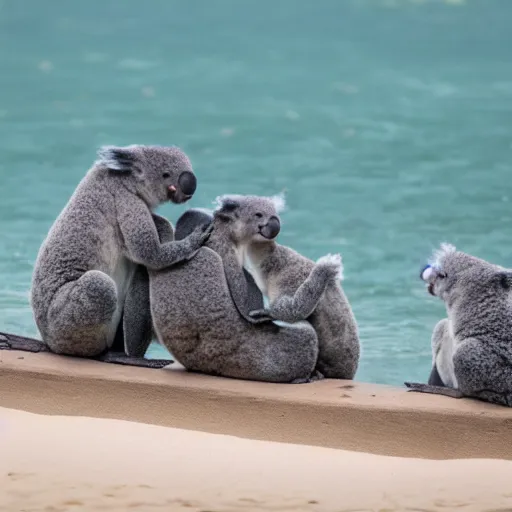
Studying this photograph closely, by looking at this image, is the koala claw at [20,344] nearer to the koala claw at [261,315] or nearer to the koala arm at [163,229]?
the koala arm at [163,229]

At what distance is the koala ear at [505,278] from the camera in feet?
23.1

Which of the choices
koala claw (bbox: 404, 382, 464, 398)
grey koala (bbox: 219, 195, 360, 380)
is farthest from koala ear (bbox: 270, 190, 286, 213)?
koala claw (bbox: 404, 382, 464, 398)

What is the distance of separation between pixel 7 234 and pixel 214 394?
12.8m

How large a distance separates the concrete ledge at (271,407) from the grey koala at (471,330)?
0.12 meters

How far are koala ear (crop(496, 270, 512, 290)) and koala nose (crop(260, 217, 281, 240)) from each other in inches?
50.0

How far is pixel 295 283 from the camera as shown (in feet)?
23.6

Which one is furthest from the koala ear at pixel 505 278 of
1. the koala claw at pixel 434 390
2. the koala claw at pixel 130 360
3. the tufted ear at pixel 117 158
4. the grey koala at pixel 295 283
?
the tufted ear at pixel 117 158

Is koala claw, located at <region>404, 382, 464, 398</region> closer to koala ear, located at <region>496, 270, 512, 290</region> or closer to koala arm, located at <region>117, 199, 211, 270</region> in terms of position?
koala ear, located at <region>496, 270, 512, 290</region>

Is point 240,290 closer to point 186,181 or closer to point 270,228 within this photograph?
point 270,228

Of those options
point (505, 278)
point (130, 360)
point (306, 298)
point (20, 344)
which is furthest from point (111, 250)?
point (505, 278)

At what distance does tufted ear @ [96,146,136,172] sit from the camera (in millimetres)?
7305

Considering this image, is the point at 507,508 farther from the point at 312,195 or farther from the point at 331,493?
the point at 312,195

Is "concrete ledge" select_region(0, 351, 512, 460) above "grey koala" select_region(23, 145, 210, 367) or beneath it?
beneath

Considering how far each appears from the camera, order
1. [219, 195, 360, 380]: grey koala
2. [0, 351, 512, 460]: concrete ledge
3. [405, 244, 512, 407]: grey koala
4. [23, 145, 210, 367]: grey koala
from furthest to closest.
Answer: [23, 145, 210, 367]: grey koala
[219, 195, 360, 380]: grey koala
[405, 244, 512, 407]: grey koala
[0, 351, 512, 460]: concrete ledge
